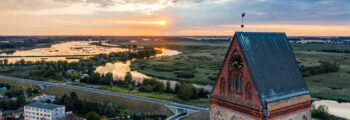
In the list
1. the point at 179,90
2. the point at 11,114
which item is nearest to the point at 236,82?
the point at 179,90

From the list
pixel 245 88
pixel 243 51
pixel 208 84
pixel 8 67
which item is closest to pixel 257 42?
pixel 243 51

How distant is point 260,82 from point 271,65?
5.73 feet

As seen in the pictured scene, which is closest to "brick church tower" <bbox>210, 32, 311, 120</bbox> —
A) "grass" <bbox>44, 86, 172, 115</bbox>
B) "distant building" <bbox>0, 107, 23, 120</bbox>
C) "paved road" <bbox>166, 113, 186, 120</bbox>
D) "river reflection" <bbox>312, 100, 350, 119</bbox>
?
"paved road" <bbox>166, 113, 186, 120</bbox>

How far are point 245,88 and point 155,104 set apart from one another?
150 ft

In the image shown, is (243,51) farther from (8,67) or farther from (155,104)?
(8,67)

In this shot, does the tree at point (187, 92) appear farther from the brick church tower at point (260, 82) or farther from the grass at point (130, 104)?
the brick church tower at point (260, 82)

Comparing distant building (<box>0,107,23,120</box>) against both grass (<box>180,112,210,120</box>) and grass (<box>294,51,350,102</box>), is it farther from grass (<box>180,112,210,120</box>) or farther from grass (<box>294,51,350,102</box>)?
grass (<box>294,51,350,102</box>)

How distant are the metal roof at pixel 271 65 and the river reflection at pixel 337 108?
43.4 metres

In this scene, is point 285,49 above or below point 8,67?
above

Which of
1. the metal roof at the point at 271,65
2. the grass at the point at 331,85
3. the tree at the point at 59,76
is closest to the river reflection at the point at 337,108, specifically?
the grass at the point at 331,85

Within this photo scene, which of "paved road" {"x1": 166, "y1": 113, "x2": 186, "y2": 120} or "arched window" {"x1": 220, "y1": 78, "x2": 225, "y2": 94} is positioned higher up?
"arched window" {"x1": 220, "y1": 78, "x2": 225, "y2": 94}

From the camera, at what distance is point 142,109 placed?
59312 millimetres

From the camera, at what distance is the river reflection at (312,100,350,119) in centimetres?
5148

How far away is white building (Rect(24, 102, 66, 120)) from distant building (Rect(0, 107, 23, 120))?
381cm
